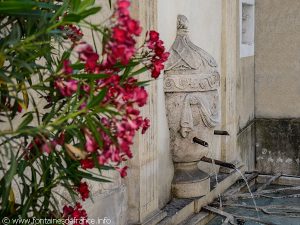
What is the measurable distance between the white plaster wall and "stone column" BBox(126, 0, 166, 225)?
398mm

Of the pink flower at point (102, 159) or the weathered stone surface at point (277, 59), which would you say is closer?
the pink flower at point (102, 159)

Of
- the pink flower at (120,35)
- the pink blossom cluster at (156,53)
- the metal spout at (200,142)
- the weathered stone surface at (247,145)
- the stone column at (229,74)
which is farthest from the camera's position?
the weathered stone surface at (247,145)

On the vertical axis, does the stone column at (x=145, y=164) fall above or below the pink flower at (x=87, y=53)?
below

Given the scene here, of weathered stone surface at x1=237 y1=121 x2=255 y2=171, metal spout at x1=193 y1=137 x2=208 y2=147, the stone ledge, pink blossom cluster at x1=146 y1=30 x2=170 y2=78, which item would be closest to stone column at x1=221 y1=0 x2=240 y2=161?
weathered stone surface at x1=237 y1=121 x2=255 y2=171

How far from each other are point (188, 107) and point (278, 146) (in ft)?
11.0

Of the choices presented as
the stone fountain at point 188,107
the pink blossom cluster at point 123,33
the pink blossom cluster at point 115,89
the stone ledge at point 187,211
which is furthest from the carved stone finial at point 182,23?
the pink blossom cluster at point 123,33

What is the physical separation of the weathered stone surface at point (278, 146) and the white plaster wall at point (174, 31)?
1.94 m

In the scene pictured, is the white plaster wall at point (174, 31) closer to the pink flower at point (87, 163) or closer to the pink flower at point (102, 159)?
the pink flower at point (87, 163)

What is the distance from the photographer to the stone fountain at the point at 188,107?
4.42 m

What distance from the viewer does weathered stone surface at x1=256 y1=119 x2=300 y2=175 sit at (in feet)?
24.1

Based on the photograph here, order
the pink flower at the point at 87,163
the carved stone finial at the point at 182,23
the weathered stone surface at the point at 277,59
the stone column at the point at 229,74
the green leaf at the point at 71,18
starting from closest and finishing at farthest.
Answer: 1. the green leaf at the point at 71,18
2. the pink flower at the point at 87,163
3. the carved stone finial at the point at 182,23
4. the stone column at the point at 229,74
5. the weathered stone surface at the point at 277,59

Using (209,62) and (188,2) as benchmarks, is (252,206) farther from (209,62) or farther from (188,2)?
(188,2)

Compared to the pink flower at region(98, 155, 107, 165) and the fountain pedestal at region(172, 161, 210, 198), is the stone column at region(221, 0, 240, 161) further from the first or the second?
the pink flower at region(98, 155, 107, 165)

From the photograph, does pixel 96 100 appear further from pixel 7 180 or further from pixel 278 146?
pixel 278 146
